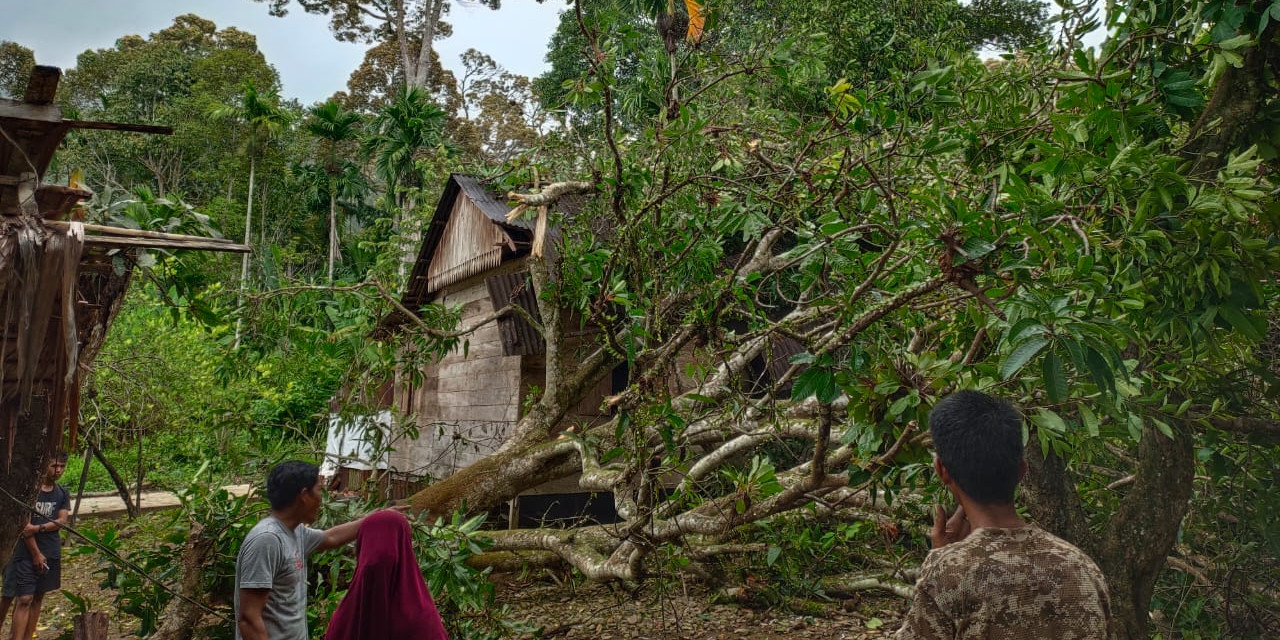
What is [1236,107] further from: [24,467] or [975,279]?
[24,467]

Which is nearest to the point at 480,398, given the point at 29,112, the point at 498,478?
the point at 498,478

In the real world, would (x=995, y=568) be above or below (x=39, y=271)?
below

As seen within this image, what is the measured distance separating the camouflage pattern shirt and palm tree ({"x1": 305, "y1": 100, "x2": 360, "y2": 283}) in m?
24.4

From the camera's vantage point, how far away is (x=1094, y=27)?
11.3 ft

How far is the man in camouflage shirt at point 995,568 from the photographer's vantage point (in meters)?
1.83

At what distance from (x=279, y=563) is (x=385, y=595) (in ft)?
1.88

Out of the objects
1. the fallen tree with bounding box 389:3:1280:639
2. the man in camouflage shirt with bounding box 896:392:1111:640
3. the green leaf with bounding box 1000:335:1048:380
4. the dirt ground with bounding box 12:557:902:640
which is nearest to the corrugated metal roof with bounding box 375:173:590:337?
the fallen tree with bounding box 389:3:1280:639

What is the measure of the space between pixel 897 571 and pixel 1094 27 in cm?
398

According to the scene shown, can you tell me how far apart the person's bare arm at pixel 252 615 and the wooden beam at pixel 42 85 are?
214cm

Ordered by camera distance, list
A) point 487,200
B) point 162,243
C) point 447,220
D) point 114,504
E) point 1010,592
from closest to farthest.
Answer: point 1010,592, point 162,243, point 487,200, point 447,220, point 114,504

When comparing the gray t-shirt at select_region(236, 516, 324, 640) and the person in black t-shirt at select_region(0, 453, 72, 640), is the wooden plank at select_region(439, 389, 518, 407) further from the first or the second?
the gray t-shirt at select_region(236, 516, 324, 640)

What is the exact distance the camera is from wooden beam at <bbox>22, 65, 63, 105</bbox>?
293 centimetres

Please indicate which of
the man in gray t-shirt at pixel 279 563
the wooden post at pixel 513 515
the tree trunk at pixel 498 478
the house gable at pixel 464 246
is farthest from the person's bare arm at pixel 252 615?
the house gable at pixel 464 246

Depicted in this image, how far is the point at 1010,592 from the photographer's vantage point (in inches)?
72.0
